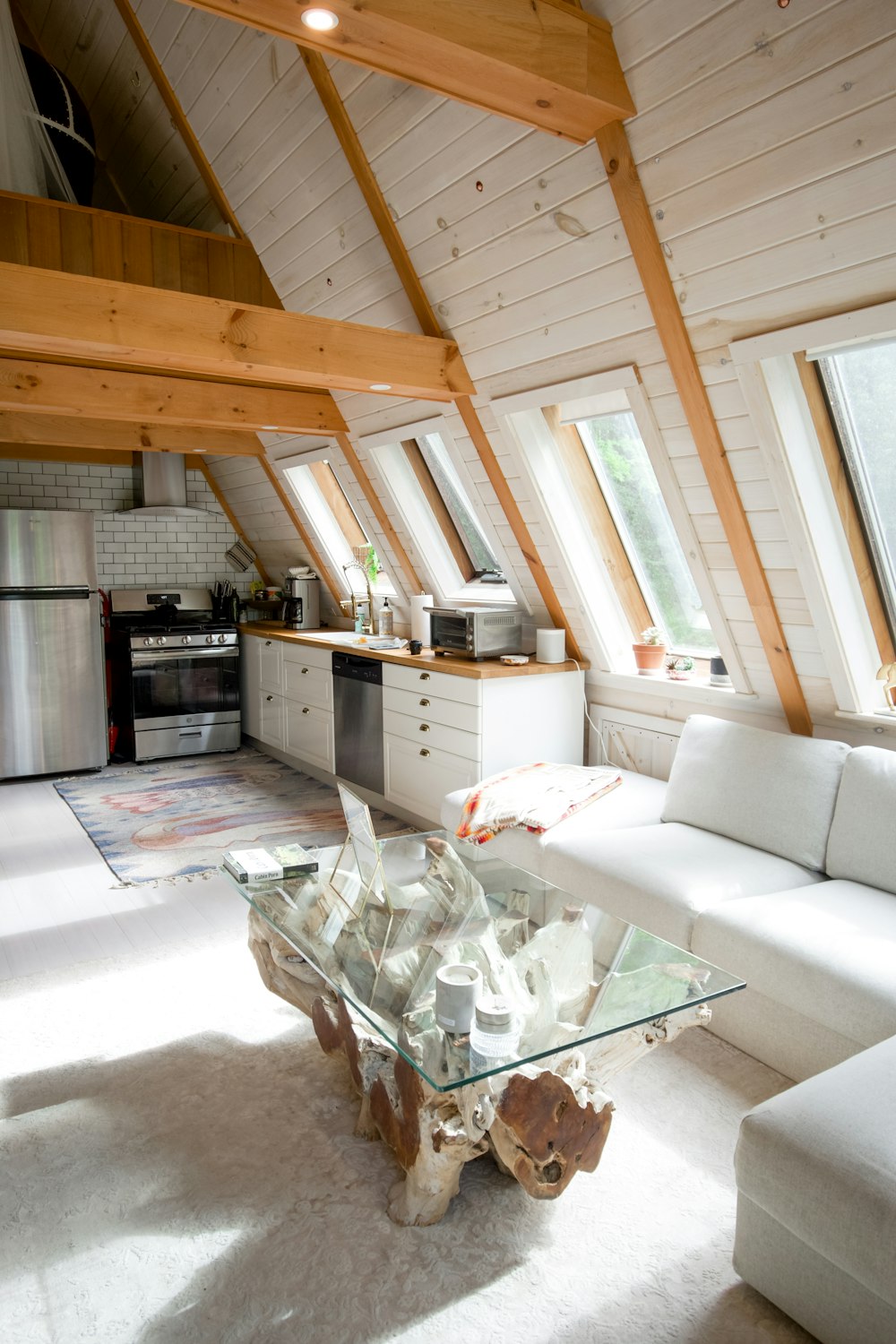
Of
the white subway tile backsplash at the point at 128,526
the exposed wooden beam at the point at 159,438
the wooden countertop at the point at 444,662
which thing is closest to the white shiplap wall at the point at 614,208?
the wooden countertop at the point at 444,662

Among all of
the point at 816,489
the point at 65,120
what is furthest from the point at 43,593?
the point at 816,489

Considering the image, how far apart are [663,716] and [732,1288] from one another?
8.47 feet

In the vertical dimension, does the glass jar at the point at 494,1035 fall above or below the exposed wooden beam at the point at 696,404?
below

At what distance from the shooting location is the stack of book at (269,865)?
273 cm

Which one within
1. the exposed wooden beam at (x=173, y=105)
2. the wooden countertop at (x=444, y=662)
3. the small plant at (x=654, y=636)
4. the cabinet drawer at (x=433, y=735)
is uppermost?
the exposed wooden beam at (x=173, y=105)

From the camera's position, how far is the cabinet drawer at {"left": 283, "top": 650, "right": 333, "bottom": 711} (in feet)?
18.8

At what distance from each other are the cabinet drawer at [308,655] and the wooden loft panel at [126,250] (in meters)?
1.99

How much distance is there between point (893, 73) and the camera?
2.06 meters

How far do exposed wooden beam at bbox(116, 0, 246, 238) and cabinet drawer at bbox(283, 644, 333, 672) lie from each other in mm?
2340

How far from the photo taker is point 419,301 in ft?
12.9

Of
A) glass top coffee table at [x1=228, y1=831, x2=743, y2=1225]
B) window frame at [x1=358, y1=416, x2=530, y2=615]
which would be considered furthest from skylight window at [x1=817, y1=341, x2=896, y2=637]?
window frame at [x1=358, y1=416, x2=530, y2=615]

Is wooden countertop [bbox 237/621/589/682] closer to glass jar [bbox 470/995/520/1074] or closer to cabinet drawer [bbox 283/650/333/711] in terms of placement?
cabinet drawer [bbox 283/650/333/711]

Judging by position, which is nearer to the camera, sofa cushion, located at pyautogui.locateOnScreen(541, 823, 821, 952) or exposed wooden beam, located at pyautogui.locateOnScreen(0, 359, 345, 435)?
sofa cushion, located at pyautogui.locateOnScreen(541, 823, 821, 952)

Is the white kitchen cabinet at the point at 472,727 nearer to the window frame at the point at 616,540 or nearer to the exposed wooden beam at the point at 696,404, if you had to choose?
the window frame at the point at 616,540
